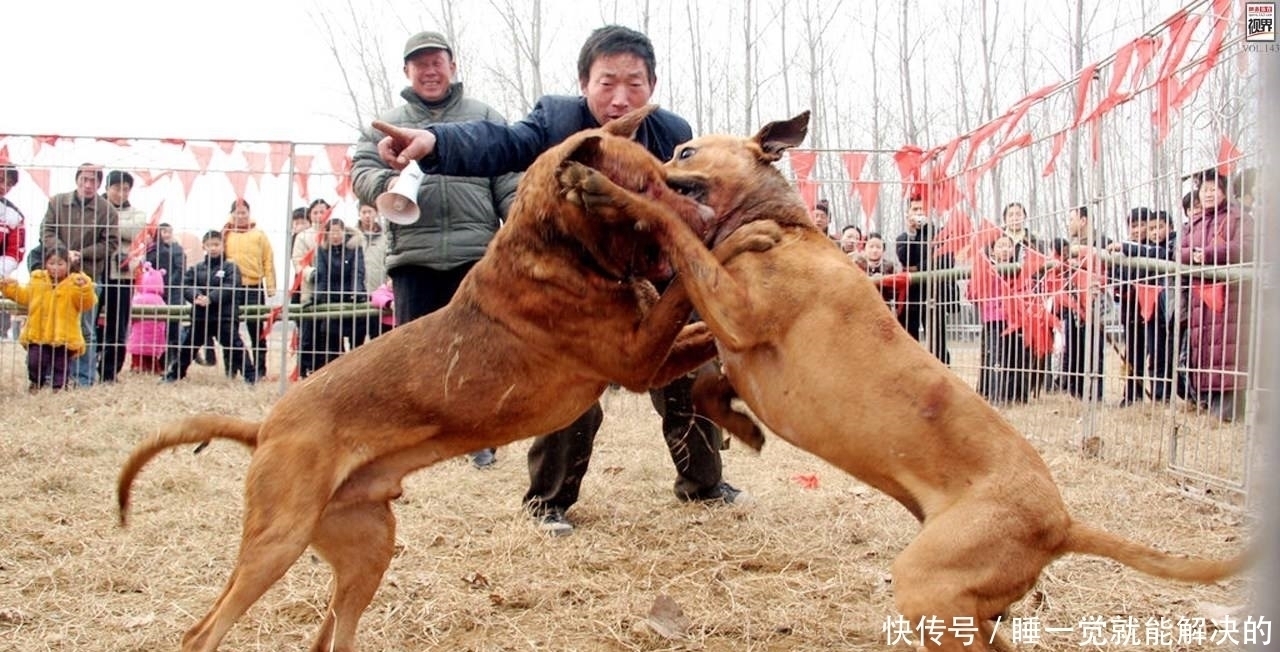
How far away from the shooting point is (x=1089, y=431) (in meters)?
7.90

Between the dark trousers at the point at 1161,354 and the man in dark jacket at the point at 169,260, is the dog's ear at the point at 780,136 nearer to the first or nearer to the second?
the dark trousers at the point at 1161,354

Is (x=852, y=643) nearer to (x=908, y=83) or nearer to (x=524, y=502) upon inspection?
(x=524, y=502)

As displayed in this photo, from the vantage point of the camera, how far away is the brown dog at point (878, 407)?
2.85 meters

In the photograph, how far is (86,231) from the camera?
35.1 feet

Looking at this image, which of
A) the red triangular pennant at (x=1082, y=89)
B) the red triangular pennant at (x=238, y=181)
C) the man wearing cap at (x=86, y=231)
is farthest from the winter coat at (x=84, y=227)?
the red triangular pennant at (x=1082, y=89)

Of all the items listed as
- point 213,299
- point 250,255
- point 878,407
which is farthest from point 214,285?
point 878,407

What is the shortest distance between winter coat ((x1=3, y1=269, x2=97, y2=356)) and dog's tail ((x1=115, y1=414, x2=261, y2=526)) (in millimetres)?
A: 8247

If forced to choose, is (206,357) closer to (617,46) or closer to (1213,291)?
(617,46)

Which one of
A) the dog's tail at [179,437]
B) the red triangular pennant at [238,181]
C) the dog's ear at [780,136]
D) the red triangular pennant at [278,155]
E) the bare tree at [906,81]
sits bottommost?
the dog's tail at [179,437]

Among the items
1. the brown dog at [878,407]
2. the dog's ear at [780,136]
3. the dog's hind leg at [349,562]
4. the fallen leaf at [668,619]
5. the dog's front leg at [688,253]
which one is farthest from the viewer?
the fallen leaf at [668,619]

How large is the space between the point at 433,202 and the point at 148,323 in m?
7.24

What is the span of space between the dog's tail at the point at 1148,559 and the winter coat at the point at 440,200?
12.7 ft

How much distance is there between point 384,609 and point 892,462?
2444 millimetres

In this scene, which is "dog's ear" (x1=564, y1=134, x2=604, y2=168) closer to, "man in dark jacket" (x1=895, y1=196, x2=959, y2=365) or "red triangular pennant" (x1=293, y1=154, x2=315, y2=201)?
"man in dark jacket" (x1=895, y1=196, x2=959, y2=365)
